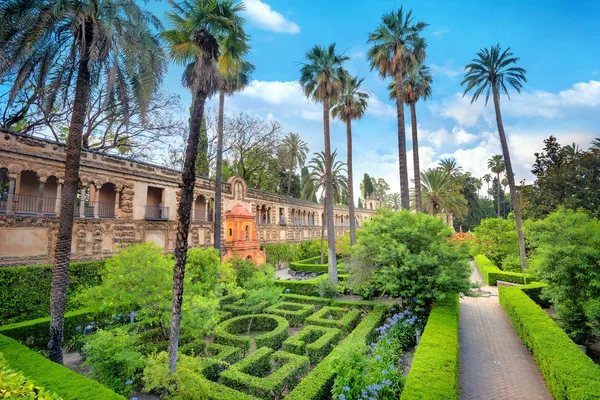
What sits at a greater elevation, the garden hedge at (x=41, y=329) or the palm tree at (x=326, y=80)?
the palm tree at (x=326, y=80)

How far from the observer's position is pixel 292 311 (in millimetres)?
14633

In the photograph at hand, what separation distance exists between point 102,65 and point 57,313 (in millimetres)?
8863

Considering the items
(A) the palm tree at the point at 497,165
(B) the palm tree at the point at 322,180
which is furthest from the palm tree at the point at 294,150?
(A) the palm tree at the point at 497,165

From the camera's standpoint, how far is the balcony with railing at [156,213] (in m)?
19.3

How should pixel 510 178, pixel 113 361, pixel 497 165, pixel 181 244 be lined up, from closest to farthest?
pixel 181 244 → pixel 113 361 → pixel 510 178 → pixel 497 165

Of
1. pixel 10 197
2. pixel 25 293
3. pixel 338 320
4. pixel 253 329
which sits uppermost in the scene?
pixel 10 197

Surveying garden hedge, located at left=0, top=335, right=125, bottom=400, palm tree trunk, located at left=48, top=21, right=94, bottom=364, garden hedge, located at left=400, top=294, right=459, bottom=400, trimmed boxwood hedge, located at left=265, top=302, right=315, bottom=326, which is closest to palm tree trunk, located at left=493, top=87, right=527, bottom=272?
garden hedge, located at left=400, top=294, right=459, bottom=400

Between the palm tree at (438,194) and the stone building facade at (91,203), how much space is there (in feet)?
84.1

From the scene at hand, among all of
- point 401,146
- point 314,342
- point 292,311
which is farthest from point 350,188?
point 314,342

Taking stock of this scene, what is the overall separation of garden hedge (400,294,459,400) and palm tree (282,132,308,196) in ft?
119

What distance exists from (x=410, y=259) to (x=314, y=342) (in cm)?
511

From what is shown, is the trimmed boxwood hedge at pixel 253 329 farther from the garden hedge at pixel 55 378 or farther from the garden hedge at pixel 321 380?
the garden hedge at pixel 55 378

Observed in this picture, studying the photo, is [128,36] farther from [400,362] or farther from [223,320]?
[400,362]

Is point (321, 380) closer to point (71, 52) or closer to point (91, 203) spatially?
point (71, 52)
